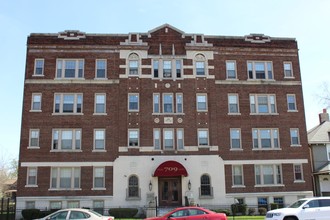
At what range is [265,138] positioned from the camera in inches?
1471

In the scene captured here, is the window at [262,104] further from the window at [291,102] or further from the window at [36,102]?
the window at [36,102]

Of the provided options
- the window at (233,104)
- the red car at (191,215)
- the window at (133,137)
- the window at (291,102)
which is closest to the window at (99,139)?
the window at (133,137)

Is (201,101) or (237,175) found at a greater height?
(201,101)

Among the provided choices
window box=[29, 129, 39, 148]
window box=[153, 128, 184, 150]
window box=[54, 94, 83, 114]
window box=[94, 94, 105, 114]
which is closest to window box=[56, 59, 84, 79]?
window box=[54, 94, 83, 114]

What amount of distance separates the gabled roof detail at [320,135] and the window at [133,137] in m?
18.4

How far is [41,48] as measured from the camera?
37031 millimetres

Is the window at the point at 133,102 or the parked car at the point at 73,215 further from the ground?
the window at the point at 133,102

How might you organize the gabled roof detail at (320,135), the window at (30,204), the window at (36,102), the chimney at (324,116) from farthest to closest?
the chimney at (324,116), the gabled roof detail at (320,135), the window at (36,102), the window at (30,204)

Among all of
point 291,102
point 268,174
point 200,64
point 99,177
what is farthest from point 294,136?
point 99,177

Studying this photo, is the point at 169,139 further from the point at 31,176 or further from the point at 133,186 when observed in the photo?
the point at 31,176

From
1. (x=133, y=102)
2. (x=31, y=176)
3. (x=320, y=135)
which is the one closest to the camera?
(x=31, y=176)

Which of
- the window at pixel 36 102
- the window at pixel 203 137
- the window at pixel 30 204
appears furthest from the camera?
the window at pixel 203 137

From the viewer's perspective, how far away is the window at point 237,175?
→ 36.0 meters

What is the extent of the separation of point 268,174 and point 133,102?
15402 mm
